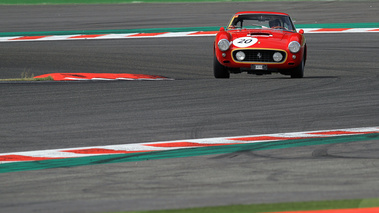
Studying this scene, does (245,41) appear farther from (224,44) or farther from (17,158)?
(17,158)

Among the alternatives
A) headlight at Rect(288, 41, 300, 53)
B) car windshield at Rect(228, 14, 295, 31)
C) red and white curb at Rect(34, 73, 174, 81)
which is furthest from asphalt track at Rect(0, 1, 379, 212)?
car windshield at Rect(228, 14, 295, 31)

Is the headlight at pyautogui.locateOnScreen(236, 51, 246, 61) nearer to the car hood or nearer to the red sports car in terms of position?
the red sports car

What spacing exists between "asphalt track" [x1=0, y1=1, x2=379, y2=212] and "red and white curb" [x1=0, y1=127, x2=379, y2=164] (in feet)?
0.73

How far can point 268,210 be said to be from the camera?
4434 mm

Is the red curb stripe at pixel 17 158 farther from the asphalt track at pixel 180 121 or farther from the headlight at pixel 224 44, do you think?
the headlight at pixel 224 44

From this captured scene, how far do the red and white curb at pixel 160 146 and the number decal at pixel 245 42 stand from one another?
3991 mm

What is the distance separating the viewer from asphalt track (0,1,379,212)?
495cm

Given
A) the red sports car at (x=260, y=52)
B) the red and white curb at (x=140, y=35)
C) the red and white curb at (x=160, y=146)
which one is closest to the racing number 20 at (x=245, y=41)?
the red sports car at (x=260, y=52)

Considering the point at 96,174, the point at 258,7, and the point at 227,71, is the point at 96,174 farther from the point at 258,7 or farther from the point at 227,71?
the point at 258,7

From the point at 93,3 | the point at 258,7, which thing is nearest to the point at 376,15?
the point at 258,7

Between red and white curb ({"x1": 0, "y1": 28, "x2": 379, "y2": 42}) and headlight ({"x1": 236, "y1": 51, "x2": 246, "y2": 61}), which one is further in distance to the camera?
red and white curb ({"x1": 0, "y1": 28, "x2": 379, "y2": 42})

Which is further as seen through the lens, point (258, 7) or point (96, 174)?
point (258, 7)

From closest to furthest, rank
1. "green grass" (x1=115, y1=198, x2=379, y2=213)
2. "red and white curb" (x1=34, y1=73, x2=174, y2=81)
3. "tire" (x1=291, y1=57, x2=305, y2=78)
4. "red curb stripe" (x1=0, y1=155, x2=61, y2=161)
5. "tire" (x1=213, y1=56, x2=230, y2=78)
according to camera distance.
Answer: "green grass" (x1=115, y1=198, x2=379, y2=213) < "red curb stripe" (x1=0, y1=155, x2=61, y2=161) < "tire" (x1=291, y1=57, x2=305, y2=78) < "tire" (x1=213, y1=56, x2=230, y2=78) < "red and white curb" (x1=34, y1=73, x2=174, y2=81)

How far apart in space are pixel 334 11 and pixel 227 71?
14.4 meters
